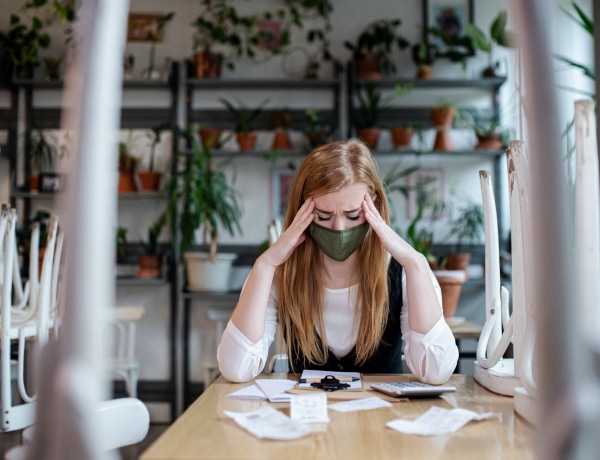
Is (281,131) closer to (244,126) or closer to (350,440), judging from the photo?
(244,126)

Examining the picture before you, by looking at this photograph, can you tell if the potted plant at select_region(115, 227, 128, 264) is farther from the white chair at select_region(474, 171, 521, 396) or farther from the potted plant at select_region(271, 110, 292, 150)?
the white chair at select_region(474, 171, 521, 396)

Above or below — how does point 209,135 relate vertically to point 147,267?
above

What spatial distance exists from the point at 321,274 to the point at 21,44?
337 cm

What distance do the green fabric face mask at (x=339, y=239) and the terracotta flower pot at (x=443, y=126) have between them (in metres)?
2.55

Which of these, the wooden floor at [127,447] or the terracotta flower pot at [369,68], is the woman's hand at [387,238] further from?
the terracotta flower pot at [369,68]

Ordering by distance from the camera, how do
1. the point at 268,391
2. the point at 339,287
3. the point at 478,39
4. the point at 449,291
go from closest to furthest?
the point at 268,391
the point at 339,287
the point at 449,291
the point at 478,39

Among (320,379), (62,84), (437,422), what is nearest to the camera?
(437,422)

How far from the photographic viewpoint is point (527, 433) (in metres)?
1.05

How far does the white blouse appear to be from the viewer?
5.24 feet

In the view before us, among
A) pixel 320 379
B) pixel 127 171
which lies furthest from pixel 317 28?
pixel 320 379

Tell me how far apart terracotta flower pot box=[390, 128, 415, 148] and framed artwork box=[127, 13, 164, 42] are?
1.76m

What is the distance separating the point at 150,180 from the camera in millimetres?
4340

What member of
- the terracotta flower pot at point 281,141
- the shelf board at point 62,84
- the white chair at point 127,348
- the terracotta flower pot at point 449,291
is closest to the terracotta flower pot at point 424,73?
the terracotta flower pot at point 281,141

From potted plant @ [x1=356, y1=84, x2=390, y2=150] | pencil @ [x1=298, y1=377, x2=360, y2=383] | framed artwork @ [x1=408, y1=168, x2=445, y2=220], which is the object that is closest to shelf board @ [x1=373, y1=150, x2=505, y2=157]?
potted plant @ [x1=356, y1=84, x2=390, y2=150]
